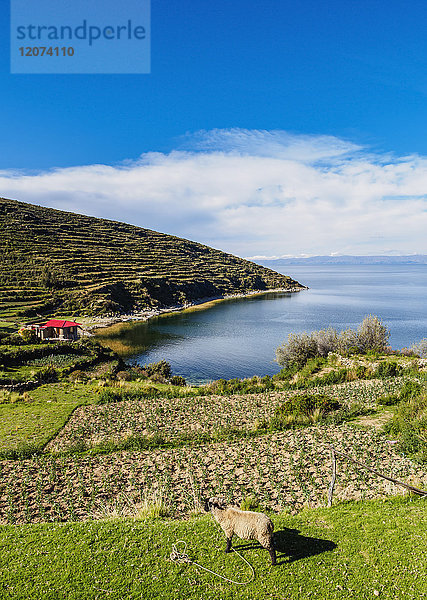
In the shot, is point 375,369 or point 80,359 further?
point 80,359

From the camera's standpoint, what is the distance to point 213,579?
5.23 m

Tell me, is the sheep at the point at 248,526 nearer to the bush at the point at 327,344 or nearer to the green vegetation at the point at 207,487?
the green vegetation at the point at 207,487

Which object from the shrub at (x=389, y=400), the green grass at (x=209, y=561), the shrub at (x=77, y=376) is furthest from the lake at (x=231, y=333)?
the green grass at (x=209, y=561)

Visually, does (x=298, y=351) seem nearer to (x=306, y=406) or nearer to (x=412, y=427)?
(x=306, y=406)

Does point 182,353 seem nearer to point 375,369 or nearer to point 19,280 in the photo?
point 375,369

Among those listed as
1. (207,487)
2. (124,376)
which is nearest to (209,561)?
(207,487)

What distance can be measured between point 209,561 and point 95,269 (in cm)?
11078

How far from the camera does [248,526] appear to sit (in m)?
5.53

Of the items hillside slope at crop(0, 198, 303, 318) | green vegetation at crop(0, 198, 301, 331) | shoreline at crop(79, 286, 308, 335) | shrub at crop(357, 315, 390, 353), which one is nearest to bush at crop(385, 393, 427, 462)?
shrub at crop(357, 315, 390, 353)

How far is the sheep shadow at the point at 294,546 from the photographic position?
5662 millimetres

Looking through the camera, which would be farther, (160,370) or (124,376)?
(160,370)

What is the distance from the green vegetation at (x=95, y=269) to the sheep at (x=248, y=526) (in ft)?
207

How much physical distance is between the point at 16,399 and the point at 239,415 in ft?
48.2

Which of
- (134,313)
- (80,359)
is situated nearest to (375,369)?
(80,359)
